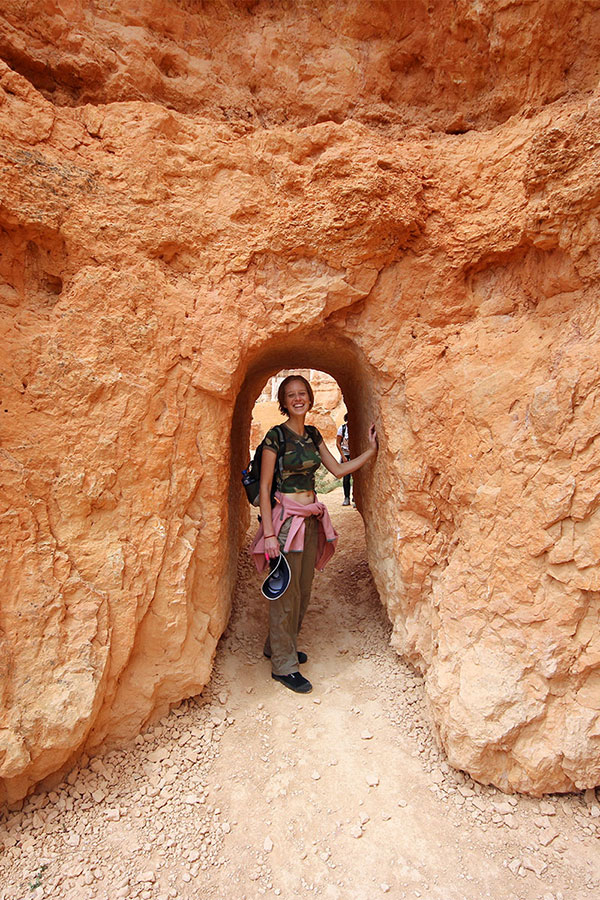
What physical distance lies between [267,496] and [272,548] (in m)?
0.35

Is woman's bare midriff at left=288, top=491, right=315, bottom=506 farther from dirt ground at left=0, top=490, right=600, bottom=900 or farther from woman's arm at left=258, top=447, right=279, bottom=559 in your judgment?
dirt ground at left=0, top=490, right=600, bottom=900

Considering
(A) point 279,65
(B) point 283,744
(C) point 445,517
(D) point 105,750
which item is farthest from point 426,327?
(D) point 105,750

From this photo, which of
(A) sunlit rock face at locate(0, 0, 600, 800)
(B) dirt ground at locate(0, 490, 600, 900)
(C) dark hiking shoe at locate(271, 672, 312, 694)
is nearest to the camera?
(B) dirt ground at locate(0, 490, 600, 900)

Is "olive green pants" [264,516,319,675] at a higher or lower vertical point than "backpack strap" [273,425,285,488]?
lower

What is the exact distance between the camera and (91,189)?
7.55ft

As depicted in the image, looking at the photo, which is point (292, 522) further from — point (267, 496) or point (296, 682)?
point (296, 682)

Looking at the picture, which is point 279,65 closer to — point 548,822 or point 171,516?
point 171,516

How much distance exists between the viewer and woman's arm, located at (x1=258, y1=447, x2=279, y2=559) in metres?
2.94

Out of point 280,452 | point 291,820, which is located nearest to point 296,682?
point 291,820

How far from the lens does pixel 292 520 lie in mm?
3010

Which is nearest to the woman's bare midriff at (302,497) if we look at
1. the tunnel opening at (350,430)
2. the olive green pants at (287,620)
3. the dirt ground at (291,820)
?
the olive green pants at (287,620)

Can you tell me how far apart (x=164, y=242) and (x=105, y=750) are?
276 centimetres

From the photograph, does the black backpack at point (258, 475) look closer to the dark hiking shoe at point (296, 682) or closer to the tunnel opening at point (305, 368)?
the tunnel opening at point (305, 368)

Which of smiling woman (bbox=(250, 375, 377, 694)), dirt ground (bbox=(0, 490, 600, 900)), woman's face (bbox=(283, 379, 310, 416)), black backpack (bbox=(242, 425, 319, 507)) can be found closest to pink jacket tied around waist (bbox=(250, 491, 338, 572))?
smiling woman (bbox=(250, 375, 377, 694))
